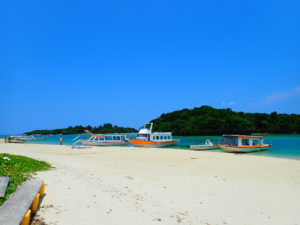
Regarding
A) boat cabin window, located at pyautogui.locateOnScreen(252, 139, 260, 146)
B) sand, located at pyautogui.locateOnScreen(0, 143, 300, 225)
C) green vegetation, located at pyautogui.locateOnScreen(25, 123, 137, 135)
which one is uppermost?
green vegetation, located at pyautogui.locateOnScreen(25, 123, 137, 135)

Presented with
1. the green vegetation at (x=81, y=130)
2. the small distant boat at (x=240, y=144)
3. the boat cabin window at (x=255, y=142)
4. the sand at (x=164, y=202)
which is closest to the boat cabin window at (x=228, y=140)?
the small distant boat at (x=240, y=144)

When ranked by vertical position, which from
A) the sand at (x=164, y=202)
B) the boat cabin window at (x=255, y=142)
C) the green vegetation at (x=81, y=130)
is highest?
the green vegetation at (x=81, y=130)

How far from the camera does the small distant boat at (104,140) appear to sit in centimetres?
3925

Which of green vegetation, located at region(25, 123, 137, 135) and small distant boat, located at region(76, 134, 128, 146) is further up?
green vegetation, located at region(25, 123, 137, 135)

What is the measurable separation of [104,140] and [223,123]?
72474mm

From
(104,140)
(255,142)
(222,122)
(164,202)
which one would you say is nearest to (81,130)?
(222,122)

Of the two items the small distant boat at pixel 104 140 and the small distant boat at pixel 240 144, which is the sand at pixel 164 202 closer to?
the small distant boat at pixel 240 144

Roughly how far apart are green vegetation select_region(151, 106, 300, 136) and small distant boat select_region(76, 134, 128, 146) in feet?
217

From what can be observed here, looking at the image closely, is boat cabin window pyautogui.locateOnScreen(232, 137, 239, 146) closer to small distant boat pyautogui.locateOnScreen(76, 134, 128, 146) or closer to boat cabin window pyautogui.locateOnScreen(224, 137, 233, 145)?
boat cabin window pyautogui.locateOnScreen(224, 137, 233, 145)

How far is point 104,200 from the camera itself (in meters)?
6.52

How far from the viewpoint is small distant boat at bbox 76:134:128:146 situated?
39.2 meters

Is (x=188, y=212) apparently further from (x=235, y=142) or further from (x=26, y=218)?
(x=235, y=142)

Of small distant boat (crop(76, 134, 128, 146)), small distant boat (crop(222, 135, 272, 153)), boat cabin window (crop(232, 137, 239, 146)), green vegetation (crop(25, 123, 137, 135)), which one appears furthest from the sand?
green vegetation (crop(25, 123, 137, 135))

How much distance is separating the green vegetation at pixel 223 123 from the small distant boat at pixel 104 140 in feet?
217
